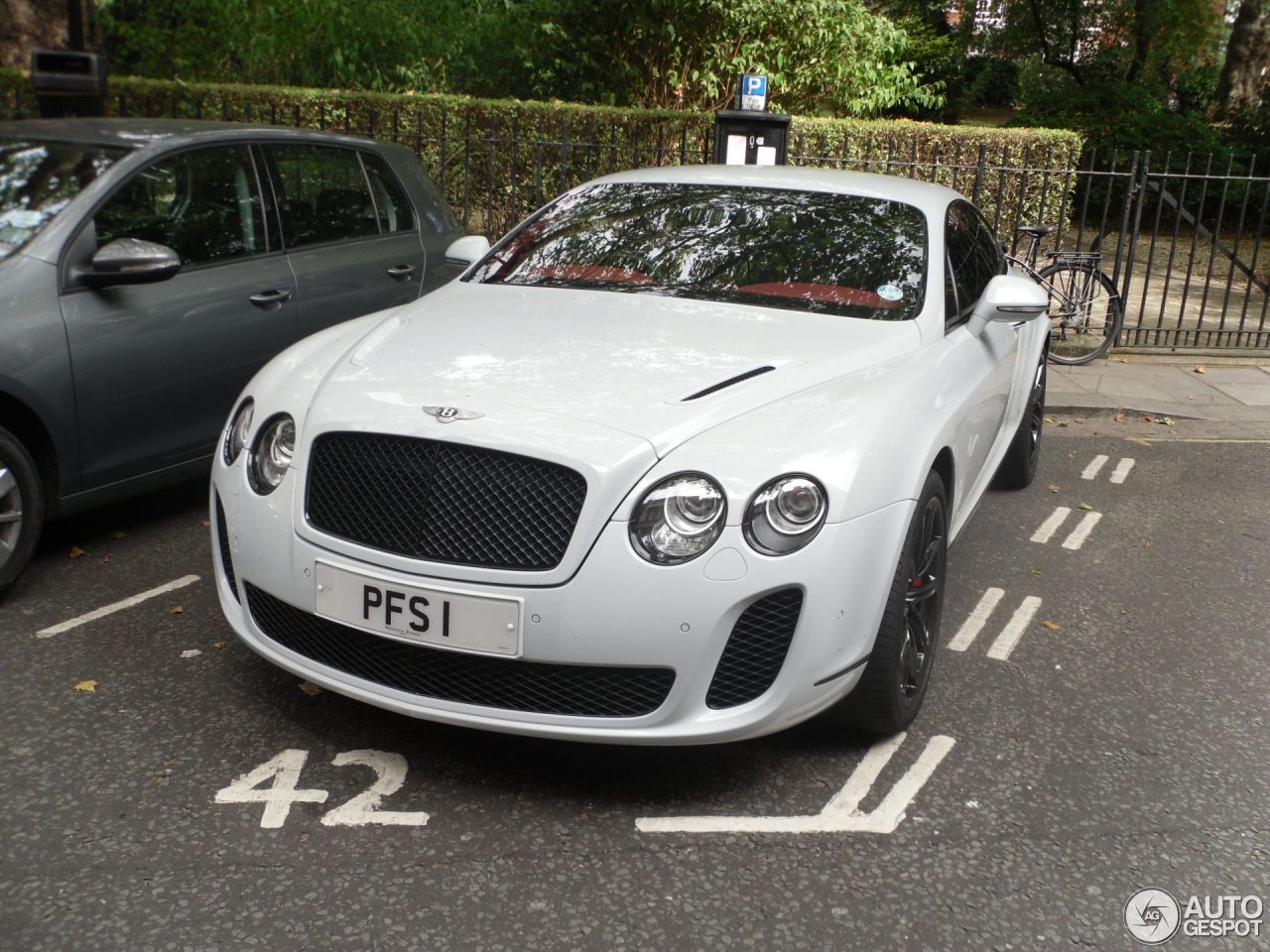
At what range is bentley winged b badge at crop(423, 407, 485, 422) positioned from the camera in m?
3.09

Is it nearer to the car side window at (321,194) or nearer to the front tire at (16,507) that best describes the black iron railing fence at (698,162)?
the car side window at (321,194)

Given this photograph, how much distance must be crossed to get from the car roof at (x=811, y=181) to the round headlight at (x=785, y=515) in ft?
6.46

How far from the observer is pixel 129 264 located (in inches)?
175

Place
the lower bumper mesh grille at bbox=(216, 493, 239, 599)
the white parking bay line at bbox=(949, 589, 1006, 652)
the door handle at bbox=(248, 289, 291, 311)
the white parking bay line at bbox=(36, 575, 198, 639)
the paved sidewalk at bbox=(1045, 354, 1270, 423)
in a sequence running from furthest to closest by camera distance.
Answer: the paved sidewalk at bbox=(1045, 354, 1270, 423), the door handle at bbox=(248, 289, 291, 311), the white parking bay line at bbox=(949, 589, 1006, 652), the white parking bay line at bbox=(36, 575, 198, 639), the lower bumper mesh grille at bbox=(216, 493, 239, 599)

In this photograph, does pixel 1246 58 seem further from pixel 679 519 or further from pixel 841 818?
pixel 679 519

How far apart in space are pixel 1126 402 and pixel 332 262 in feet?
18.0

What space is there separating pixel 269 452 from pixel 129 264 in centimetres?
152

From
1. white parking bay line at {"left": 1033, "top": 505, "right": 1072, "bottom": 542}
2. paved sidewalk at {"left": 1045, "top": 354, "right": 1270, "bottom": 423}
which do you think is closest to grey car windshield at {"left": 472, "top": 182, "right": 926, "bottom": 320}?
white parking bay line at {"left": 1033, "top": 505, "right": 1072, "bottom": 542}

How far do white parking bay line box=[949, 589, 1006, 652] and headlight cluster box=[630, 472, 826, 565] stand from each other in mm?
1609

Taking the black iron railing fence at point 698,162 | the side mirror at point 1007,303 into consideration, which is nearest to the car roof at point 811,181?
the side mirror at point 1007,303

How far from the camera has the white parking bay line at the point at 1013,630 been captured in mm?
4316

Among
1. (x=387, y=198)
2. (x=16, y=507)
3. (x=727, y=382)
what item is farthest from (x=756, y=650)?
(x=387, y=198)

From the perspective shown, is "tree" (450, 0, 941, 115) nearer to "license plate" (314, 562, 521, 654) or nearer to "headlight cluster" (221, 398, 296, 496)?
"headlight cluster" (221, 398, 296, 496)

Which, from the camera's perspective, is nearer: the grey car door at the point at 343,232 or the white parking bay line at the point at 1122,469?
the grey car door at the point at 343,232
